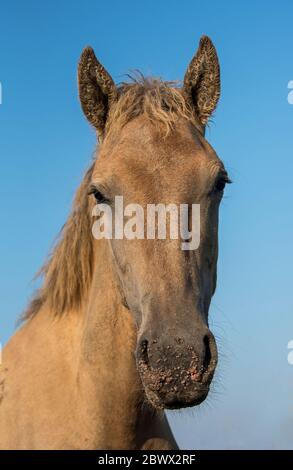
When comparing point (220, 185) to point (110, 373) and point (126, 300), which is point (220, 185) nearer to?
point (126, 300)

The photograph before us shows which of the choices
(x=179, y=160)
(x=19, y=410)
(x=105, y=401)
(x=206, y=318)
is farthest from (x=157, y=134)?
(x=19, y=410)

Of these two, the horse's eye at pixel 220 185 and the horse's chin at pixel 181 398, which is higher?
the horse's eye at pixel 220 185

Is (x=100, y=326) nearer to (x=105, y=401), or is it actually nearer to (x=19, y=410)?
(x=105, y=401)

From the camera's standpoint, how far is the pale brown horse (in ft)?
14.8

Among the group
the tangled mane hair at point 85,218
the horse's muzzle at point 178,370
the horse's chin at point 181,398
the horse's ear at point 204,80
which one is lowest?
the horse's chin at point 181,398

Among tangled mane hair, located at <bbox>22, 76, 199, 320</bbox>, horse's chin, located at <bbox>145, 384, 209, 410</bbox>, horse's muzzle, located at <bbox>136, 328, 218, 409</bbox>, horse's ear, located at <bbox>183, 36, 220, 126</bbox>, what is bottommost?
horse's chin, located at <bbox>145, 384, 209, 410</bbox>

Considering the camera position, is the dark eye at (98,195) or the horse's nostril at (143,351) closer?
the horse's nostril at (143,351)

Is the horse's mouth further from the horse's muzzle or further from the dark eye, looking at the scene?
the dark eye

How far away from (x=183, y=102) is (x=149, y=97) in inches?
11.8

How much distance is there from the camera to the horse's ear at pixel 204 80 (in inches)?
238

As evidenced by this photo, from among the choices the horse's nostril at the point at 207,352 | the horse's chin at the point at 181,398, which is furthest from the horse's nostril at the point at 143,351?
the horse's nostril at the point at 207,352

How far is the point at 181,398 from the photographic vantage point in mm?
4344

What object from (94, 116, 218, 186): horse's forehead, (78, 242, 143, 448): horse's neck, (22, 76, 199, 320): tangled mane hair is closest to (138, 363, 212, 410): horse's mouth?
(78, 242, 143, 448): horse's neck

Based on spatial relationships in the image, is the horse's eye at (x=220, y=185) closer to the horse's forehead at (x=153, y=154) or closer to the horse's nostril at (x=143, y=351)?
the horse's forehead at (x=153, y=154)
